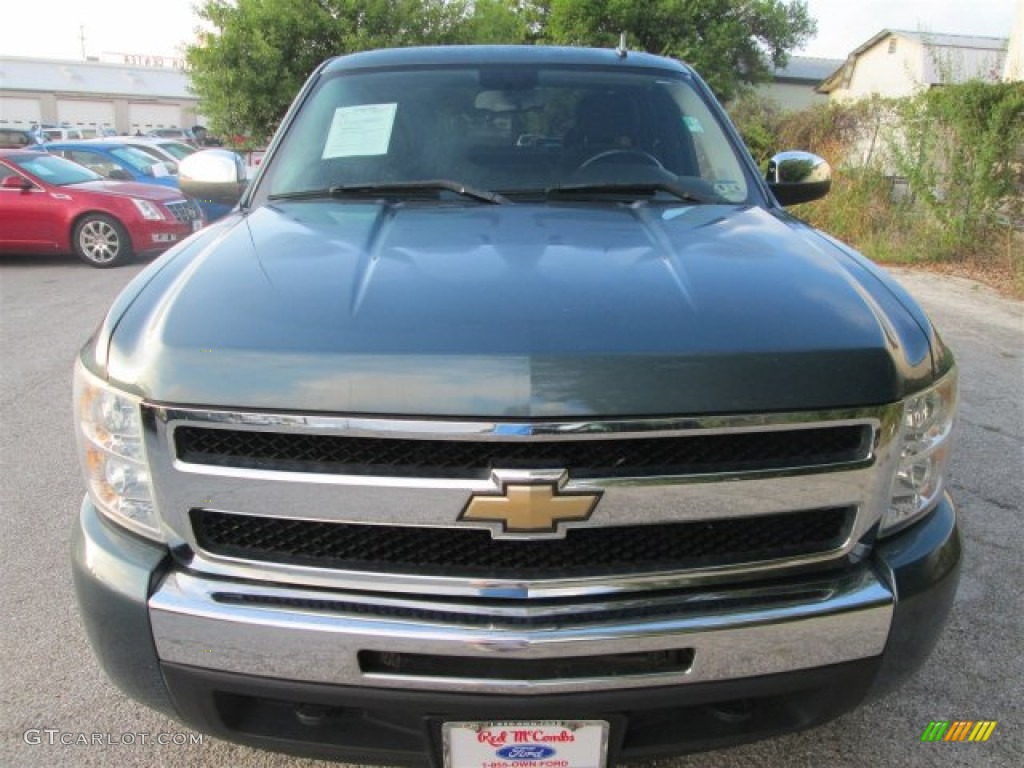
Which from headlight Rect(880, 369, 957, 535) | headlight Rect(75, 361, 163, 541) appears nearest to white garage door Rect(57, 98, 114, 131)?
headlight Rect(75, 361, 163, 541)

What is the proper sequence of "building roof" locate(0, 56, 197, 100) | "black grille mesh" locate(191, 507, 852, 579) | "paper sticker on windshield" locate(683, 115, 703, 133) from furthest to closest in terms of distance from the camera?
"building roof" locate(0, 56, 197, 100), "paper sticker on windshield" locate(683, 115, 703, 133), "black grille mesh" locate(191, 507, 852, 579)

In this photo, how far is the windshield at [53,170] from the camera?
1097 centimetres

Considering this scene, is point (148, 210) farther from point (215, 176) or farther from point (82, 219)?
point (215, 176)

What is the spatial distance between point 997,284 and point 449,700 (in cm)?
968

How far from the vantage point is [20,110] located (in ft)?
198

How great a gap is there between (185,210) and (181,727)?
9.98 meters

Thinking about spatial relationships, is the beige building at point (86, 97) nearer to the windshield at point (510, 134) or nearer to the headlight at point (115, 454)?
the windshield at point (510, 134)

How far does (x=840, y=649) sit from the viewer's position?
5.55 feet

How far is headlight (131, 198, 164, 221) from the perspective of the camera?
420 inches

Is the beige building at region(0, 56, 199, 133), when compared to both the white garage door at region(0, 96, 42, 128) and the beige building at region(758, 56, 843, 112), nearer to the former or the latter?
the white garage door at region(0, 96, 42, 128)

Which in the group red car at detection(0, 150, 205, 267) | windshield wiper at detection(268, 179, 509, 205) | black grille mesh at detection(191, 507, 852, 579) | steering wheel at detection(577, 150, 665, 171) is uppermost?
steering wheel at detection(577, 150, 665, 171)

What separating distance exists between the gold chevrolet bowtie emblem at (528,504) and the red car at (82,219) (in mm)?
10342

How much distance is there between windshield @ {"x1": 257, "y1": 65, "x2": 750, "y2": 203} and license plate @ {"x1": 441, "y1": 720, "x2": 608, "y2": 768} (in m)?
1.60

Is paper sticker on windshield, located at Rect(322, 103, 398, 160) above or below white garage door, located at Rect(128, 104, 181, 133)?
above
